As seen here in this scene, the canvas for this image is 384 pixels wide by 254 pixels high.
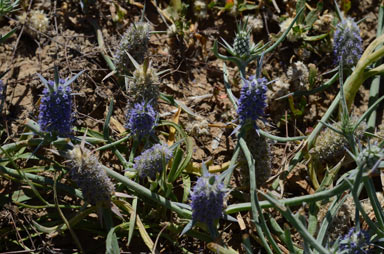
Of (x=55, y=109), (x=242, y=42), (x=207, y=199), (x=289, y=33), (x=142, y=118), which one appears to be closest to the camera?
(x=207, y=199)

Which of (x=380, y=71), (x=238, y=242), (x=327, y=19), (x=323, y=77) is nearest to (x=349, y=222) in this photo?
(x=238, y=242)

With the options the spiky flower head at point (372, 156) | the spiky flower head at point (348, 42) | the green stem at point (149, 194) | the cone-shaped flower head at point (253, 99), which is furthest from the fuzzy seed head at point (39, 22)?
the spiky flower head at point (372, 156)

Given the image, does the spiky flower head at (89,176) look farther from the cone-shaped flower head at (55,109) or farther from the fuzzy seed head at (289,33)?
the fuzzy seed head at (289,33)

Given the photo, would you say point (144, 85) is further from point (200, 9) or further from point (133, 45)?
point (200, 9)

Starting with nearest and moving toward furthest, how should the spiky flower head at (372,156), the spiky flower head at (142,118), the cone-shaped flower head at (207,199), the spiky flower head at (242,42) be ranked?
the spiky flower head at (372,156), the cone-shaped flower head at (207,199), the spiky flower head at (142,118), the spiky flower head at (242,42)

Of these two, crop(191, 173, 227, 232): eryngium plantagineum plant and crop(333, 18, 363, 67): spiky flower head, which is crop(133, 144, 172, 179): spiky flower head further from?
crop(333, 18, 363, 67): spiky flower head

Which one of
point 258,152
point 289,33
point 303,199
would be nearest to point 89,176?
point 258,152

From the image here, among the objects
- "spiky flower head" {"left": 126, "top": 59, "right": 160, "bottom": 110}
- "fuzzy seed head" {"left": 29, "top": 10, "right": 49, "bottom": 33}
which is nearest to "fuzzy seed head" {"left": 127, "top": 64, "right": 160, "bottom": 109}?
"spiky flower head" {"left": 126, "top": 59, "right": 160, "bottom": 110}
